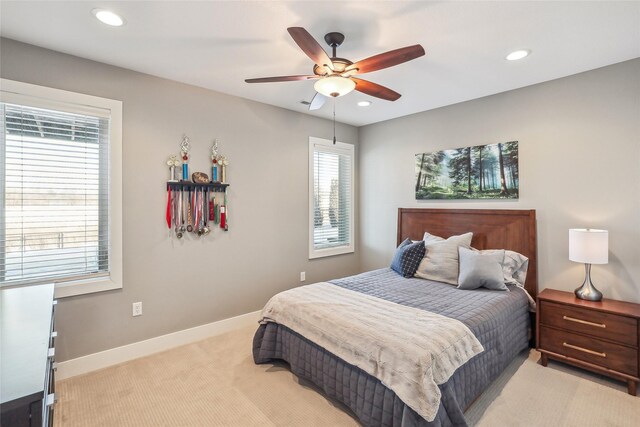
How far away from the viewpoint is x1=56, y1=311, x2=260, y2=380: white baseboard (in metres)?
2.57

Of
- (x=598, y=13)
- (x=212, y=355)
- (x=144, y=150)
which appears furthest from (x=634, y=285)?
(x=144, y=150)

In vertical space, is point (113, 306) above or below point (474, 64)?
below

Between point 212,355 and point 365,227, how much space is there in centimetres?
277

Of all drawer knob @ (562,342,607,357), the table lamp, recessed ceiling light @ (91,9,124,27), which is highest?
recessed ceiling light @ (91,9,124,27)

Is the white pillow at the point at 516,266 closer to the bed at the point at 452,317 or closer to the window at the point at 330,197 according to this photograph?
the bed at the point at 452,317

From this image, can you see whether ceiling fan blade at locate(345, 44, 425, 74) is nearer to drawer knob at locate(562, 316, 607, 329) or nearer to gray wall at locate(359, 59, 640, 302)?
gray wall at locate(359, 59, 640, 302)

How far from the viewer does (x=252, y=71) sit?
282 centimetres

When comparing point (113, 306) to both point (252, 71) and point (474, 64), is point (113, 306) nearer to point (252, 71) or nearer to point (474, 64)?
point (252, 71)

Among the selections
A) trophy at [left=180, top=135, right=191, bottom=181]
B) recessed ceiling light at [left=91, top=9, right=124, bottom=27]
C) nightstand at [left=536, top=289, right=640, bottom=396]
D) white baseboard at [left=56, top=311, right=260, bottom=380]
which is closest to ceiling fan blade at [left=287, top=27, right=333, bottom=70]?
recessed ceiling light at [left=91, top=9, right=124, bottom=27]

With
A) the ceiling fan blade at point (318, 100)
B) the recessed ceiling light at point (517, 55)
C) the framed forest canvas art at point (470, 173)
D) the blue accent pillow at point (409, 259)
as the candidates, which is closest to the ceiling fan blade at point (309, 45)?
the ceiling fan blade at point (318, 100)

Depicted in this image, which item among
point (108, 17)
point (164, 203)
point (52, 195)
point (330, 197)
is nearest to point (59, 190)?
point (52, 195)

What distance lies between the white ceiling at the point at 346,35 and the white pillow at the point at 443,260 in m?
1.63

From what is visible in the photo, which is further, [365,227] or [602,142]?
[365,227]

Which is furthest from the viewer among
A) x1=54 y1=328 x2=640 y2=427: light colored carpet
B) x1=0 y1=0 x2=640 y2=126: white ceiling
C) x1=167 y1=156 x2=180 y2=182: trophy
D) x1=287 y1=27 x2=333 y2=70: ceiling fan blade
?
x1=167 y1=156 x2=180 y2=182: trophy
